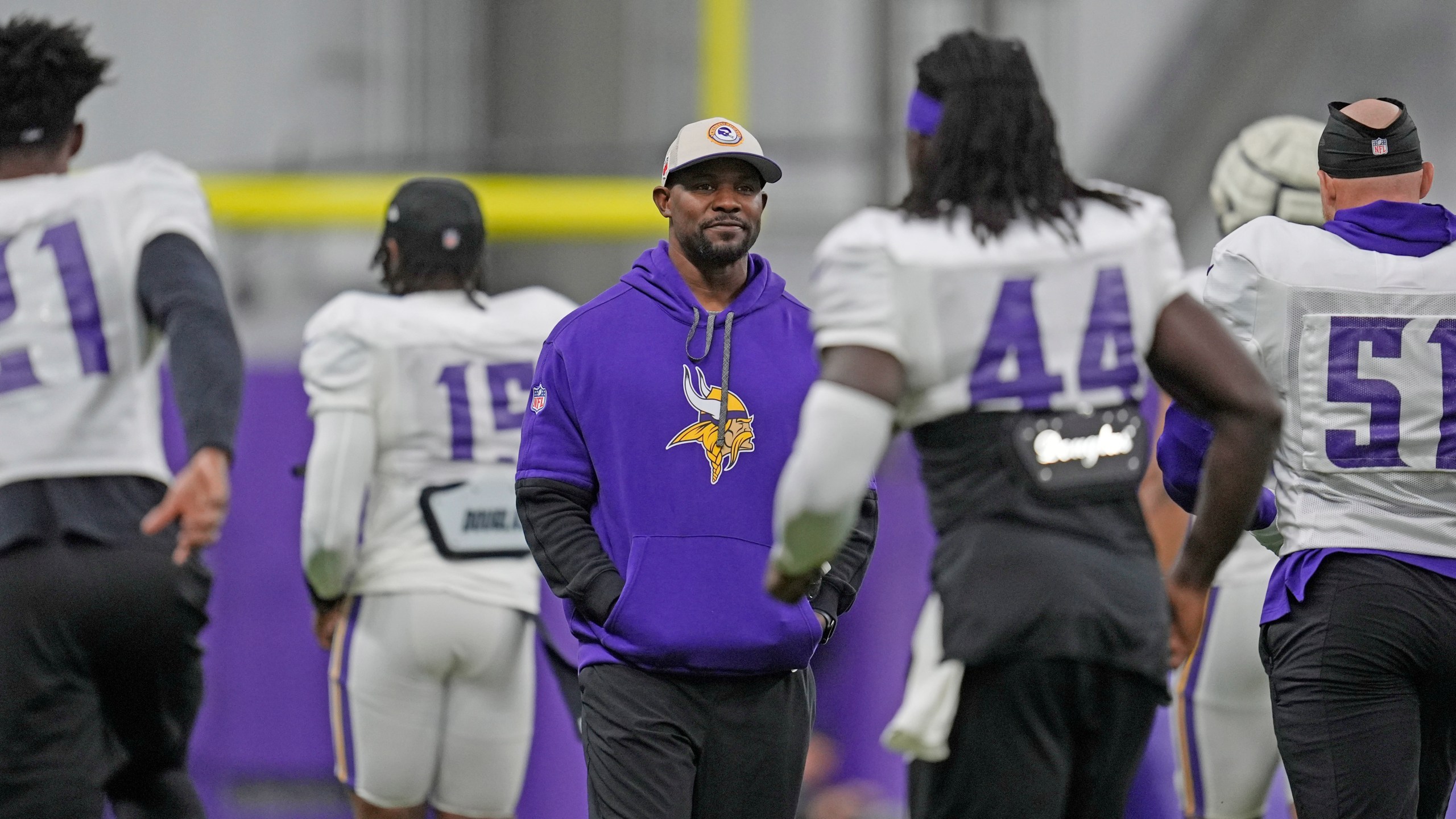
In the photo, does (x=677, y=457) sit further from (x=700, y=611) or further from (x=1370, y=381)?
(x=1370, y=381)

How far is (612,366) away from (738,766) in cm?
80

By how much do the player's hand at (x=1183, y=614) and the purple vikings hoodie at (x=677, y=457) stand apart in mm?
734

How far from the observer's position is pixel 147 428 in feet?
13.9

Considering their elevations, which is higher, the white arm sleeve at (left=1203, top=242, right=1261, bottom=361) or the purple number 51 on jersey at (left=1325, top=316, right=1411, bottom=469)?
the white arm sleeve at (left=1203, top=242, right=1261, bottom=361)

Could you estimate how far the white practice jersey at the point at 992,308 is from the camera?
3113 millimetres

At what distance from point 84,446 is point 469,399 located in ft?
4.11

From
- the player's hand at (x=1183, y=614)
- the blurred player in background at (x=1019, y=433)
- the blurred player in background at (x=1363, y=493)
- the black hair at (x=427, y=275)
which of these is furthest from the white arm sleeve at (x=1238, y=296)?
the black hair at (x=427, y=275)

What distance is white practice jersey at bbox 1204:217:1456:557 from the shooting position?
3.74 metres

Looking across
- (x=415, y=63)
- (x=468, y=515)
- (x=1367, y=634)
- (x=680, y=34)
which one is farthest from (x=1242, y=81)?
(x=1367, y=634)

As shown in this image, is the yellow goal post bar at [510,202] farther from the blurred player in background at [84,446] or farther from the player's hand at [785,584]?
the player's hand at [785,584]

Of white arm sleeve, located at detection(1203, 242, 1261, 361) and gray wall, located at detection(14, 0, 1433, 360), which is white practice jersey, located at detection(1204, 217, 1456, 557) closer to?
white arm sleeve, located at detection(1203, 242, 1261, 361)

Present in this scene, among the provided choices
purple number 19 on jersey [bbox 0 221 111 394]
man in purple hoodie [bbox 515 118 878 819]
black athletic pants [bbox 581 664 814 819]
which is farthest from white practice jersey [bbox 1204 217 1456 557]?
purple number 19 on jersey [bbox 0 221 111 394]

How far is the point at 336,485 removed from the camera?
506 centimetres

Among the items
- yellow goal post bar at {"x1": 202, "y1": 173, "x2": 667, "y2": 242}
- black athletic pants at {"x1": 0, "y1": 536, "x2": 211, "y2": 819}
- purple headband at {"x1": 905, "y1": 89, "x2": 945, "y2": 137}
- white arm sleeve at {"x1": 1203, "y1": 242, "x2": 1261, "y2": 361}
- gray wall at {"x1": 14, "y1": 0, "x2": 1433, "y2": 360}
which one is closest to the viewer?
purple headband at {"x1": 905, "y1": 89, "x2": 945, "y2": 137}
